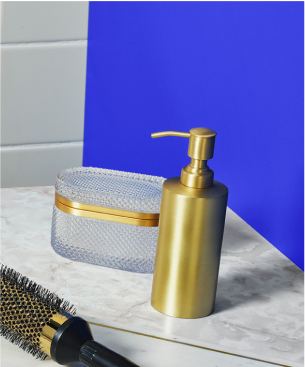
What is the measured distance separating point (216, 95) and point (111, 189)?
0.32 meters

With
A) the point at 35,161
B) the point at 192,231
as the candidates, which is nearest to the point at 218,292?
the point at 192,231

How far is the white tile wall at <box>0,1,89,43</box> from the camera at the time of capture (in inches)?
38.9

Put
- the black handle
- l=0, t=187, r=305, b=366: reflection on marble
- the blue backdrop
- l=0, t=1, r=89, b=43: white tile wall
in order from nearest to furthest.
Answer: the black handle → l=0, t=187, r=305, b=366: reflection on marble → the blue backdrop → l=0, t=1, r=89, b=43: white tile wall

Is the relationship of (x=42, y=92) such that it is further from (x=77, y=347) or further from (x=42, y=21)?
(x=77, y=347)

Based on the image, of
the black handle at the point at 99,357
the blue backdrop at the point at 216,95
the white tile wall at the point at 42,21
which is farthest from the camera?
the white tile wall at the point at 42,21

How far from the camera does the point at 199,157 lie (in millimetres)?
524

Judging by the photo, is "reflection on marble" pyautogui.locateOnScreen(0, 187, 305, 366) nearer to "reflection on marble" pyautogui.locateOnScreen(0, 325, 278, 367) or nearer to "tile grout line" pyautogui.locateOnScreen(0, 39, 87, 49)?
"reflection on marble" pyautogui.locateOnScreen(0, 325, 278, 367)

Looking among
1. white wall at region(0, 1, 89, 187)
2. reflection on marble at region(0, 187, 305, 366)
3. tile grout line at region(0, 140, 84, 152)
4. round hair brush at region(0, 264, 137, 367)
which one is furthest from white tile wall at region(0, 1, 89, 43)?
round hair brush at region(0, 264, 137, 367)

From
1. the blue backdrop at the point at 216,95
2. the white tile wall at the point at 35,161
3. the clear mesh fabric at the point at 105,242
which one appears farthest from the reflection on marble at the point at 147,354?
the white tile wall at the point at 35,161

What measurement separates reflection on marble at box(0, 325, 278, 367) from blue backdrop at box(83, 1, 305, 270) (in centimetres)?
26

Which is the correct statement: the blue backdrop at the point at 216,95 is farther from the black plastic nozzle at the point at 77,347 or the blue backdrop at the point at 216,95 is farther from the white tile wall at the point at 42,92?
the black plastic nozzle at the point at 77,347

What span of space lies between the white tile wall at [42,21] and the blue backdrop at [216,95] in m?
0.03

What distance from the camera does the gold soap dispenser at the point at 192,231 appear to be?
1.71 feet

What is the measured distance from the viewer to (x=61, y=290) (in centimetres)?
61
